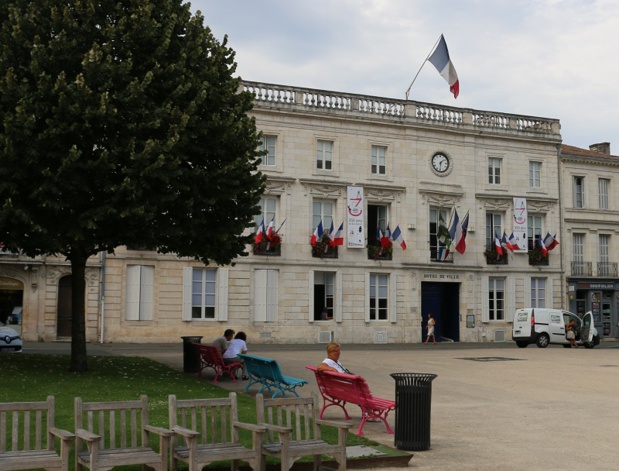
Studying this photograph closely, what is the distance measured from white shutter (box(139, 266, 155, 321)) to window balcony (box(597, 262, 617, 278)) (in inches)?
963

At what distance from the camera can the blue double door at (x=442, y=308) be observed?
38469mm

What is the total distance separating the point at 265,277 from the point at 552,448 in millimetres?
25475

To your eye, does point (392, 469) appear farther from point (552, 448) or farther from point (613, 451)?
point (613, 451)

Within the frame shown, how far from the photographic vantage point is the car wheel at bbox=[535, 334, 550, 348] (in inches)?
1372

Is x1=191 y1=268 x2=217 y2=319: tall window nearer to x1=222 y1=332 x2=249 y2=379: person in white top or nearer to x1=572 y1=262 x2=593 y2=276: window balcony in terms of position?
x1=222 y1=332 x2=249 y2=379: person in white top

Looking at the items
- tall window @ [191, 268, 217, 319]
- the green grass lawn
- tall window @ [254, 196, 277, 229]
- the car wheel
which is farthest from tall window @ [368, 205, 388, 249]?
the green grass lawn

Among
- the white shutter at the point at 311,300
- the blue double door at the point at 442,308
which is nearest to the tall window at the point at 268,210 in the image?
the white shutter at the point at 311,300

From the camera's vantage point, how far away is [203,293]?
33.9 metres

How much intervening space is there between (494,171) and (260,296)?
1432 cm

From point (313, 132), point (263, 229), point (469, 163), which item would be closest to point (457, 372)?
point (263, 229)

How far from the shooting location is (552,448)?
987 cm

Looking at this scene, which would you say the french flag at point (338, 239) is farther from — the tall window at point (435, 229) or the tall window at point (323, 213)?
the tall window at point (435, 229)

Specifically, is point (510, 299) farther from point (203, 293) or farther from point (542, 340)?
point (203, 293)

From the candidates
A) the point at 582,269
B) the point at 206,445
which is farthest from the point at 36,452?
the point at 582,269
